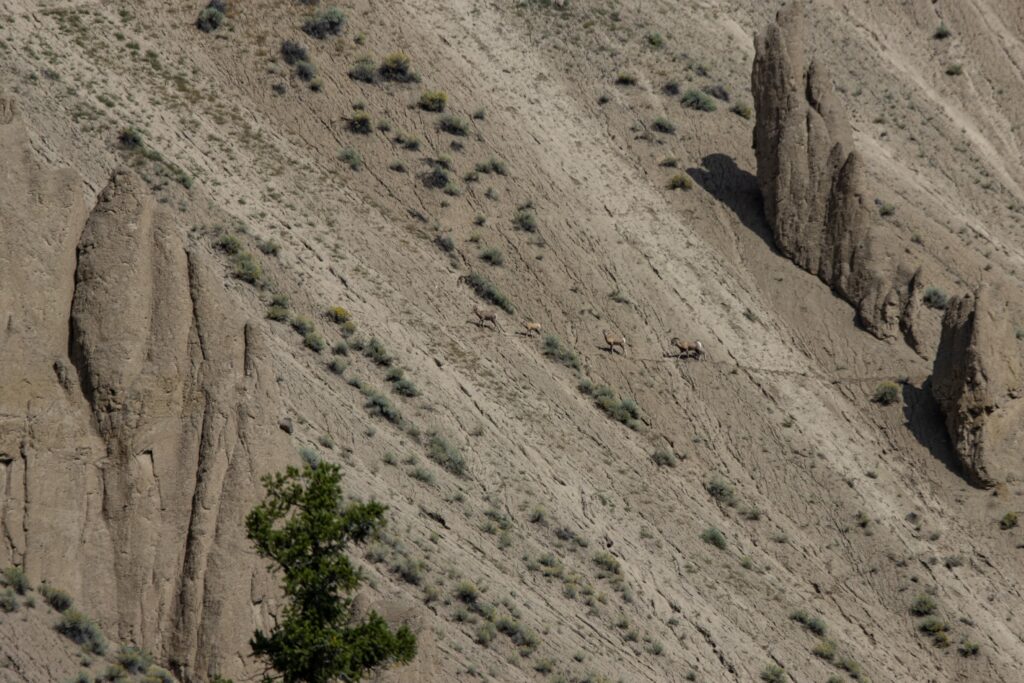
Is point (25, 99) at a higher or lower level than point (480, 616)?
lower

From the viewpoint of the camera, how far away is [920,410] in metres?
42.8

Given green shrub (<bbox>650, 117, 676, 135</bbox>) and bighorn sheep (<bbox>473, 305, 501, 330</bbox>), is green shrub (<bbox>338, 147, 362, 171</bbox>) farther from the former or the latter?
green shrub (<bbox>650, 117, 676, 135</bbox>)

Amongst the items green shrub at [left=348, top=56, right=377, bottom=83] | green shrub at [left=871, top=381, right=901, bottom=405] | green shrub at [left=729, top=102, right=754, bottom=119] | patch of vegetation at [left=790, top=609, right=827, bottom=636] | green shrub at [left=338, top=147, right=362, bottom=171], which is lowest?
green shrub at [left=338, top=147, right=362, bottom=171]

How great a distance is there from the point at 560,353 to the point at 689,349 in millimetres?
3583

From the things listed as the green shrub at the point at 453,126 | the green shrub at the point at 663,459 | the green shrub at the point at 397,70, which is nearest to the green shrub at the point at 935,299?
the green shrub at the point at 663,459

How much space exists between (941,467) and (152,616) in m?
23.5

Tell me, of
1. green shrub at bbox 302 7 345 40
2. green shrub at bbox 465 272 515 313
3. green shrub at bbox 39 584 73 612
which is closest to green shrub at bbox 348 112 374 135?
green shrub at bbox 302 7 345 40

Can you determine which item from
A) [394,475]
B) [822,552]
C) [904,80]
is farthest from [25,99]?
[904,80]

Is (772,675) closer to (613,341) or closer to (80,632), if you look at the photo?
(613,341)

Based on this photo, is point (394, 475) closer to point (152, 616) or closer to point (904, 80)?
point (152, 616)

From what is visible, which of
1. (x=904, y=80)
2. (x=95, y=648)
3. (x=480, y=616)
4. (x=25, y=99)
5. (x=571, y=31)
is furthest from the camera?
(x=904, y=80)

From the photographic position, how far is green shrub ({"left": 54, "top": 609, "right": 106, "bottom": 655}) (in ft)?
77.8

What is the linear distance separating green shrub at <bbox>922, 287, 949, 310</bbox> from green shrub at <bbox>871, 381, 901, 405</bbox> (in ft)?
12.5

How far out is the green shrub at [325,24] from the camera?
49.6 m
